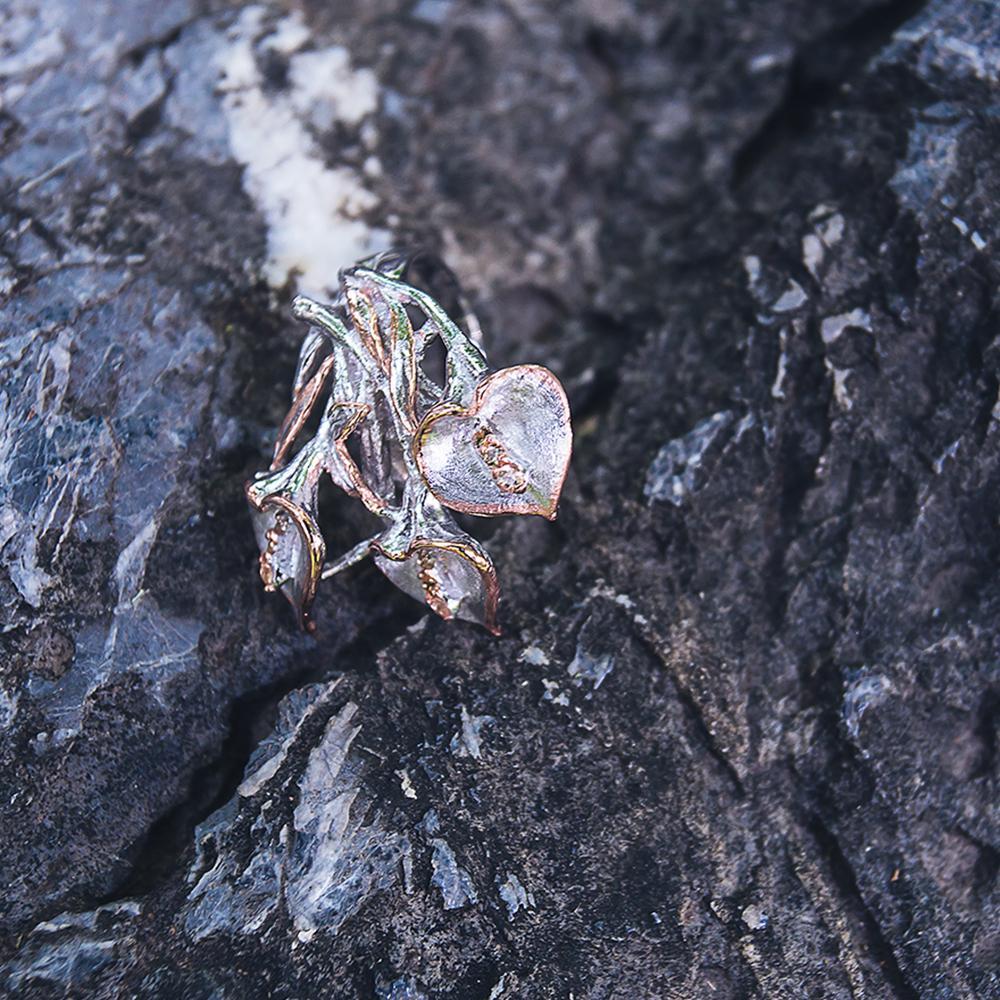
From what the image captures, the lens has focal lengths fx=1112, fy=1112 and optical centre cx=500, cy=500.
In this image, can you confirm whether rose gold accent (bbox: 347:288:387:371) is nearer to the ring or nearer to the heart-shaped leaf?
the ring

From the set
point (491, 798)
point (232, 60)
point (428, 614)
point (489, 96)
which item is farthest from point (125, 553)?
point (489, 96)

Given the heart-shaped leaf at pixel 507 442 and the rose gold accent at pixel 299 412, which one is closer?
the heart-shaped leaf at pixel 507 442

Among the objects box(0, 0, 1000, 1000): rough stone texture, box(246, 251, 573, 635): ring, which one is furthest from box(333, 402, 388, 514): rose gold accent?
box(0, 0, 1000, 1000): rough stone texture

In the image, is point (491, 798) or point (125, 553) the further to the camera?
point (125, 553)

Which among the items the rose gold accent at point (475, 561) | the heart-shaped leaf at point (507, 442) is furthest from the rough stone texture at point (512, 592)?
the heart-shaped leaf at point (507, 442)

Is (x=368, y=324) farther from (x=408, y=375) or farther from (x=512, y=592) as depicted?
(x=512, y=592)

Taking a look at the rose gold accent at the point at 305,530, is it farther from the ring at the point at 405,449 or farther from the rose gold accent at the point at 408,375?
the rose gold accent at the point at 408,375

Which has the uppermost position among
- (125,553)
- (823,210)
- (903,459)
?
(125,553)

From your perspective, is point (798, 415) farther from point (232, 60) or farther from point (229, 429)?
point (232, 60)
